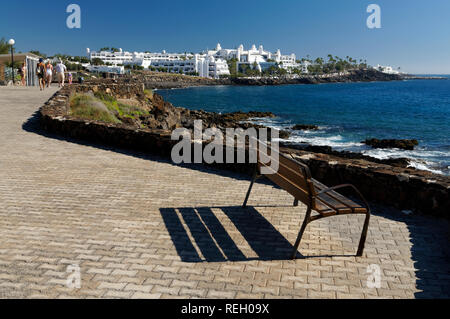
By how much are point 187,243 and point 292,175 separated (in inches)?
53.3

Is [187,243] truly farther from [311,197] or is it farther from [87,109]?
[87,109]

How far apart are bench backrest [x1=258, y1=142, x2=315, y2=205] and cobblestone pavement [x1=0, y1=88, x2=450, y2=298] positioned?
55cm

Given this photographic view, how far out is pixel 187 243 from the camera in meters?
4.58

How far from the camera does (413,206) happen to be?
225 inches

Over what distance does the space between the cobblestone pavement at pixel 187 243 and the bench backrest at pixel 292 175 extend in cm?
55

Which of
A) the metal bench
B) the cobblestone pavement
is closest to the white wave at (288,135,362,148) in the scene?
the cobblestone pavement

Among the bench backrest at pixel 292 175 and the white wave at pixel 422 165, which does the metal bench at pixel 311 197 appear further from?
the white wave at pixel 422 165

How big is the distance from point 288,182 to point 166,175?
3.07m

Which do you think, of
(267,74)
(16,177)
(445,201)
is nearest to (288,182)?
(445,201)
